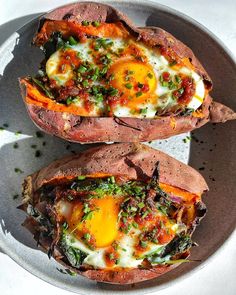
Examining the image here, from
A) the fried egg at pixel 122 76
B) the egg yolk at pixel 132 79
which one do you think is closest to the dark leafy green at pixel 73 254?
the fried egg at pixel 122 76

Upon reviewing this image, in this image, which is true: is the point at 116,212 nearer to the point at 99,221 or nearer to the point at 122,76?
the point at 99,221

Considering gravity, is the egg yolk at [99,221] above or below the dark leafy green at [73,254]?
above

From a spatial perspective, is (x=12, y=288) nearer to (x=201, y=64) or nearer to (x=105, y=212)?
(x=105, y=212)

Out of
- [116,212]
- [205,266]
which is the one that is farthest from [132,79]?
[205,266]

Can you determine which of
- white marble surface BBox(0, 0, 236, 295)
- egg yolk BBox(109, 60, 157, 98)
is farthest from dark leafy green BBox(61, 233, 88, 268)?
egg yolk BBox(109, 60, 157, 98)

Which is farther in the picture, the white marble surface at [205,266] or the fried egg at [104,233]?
the white marble surface at [205,266]

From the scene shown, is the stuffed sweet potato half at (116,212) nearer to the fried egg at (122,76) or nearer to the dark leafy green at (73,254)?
the dark leafy green at (73,254)

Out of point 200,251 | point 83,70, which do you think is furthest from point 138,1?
point 200,251
